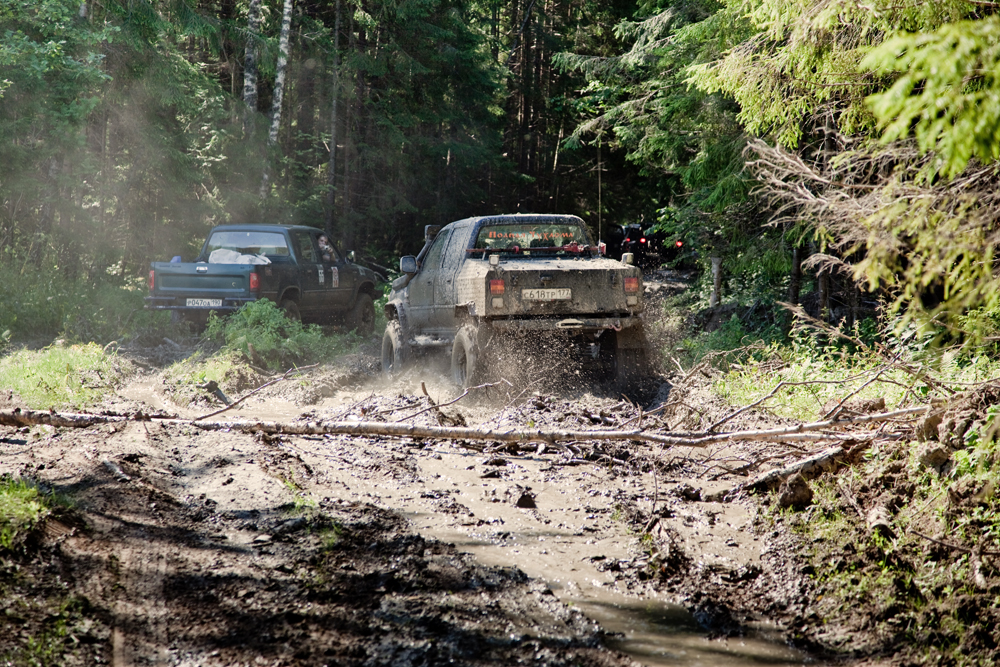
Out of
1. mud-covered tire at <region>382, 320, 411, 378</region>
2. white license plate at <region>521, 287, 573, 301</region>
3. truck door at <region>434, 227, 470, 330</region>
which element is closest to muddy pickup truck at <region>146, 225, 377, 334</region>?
mud-covered tire at <region>382, 320, 411, 378</region>

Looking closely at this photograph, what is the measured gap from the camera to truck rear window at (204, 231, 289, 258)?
1421 cm

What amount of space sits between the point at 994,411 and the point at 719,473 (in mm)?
2283

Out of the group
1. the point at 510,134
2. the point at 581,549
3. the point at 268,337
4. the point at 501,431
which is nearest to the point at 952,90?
the point at 581,549

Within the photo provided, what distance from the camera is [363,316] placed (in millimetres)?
16109

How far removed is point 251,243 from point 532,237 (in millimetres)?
6310

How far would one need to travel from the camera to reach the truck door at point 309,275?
14.2 m

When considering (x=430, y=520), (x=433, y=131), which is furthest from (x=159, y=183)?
(x=430, y=520)

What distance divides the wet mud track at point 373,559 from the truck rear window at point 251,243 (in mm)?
7422

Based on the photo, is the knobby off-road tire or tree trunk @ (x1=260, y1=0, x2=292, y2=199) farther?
tree trunk @ (x1=260, y1=0, x2=292, y2=199)

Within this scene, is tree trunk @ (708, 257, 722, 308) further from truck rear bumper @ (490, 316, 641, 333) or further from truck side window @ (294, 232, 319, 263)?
truck side window @ (294, 232, 319, 263)

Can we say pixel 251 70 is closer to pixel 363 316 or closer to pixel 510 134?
pixel 363 316

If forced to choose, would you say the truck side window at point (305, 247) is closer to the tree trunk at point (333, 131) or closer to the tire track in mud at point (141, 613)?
the tree trunk at point (333, 131)

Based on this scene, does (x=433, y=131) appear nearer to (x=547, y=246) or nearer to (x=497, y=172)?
(x=497, y=172)

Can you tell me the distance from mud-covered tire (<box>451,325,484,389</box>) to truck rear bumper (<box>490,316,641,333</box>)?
321 mm
